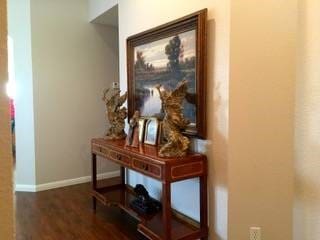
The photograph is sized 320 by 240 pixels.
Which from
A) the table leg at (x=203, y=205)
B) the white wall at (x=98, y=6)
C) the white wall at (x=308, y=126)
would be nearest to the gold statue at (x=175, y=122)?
the table leg at (x=203, y=205)

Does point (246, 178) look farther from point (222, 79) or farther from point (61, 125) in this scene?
point (61, 125)

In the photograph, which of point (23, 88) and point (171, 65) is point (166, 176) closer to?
point (171, 65)

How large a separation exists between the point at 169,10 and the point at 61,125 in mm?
2390

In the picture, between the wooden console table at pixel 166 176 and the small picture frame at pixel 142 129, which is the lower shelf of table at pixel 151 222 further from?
the small picture frame at pixel 142 129

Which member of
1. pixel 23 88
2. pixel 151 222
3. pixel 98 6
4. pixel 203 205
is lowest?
pixel 151 222

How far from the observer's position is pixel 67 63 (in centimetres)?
420

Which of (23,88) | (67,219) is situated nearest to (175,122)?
(67,219)

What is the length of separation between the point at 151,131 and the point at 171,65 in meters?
0.61

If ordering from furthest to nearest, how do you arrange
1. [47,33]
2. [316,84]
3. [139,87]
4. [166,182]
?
[47,33], [139,87], [166,182], [316,84]

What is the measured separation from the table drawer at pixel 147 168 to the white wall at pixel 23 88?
2.15m

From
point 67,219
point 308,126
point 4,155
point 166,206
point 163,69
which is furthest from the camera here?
point 67,219

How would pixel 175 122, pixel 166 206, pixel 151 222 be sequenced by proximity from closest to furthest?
pixel 166 206, pixel 175 122, pixel 151 222

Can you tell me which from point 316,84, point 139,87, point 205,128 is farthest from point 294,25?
point 139,87

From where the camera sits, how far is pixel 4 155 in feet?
1.64
